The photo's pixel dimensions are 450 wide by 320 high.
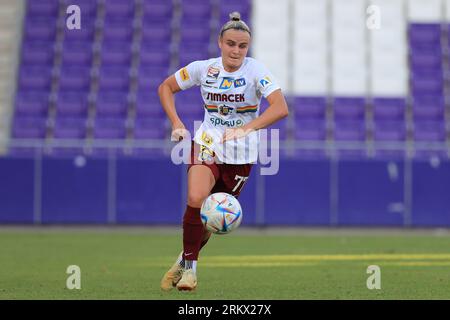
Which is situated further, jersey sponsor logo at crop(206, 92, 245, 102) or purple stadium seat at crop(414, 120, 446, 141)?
purple stadium seat at crop(414, 120, 446, 141)

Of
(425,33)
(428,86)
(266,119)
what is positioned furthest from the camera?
(425,33)

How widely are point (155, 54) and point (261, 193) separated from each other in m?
5.56

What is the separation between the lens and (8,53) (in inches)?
985

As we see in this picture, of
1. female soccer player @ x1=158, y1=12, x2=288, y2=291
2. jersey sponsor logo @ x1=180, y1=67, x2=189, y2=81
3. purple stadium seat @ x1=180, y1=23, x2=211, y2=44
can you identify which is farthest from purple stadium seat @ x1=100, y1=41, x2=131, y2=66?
female soccer player @ x1=158, y1=12, x2=288, y2=291

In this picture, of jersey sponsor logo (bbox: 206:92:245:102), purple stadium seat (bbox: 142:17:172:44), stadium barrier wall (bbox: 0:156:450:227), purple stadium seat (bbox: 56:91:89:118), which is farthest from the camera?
purple stadium seat (bbox: 142:17:172:44)

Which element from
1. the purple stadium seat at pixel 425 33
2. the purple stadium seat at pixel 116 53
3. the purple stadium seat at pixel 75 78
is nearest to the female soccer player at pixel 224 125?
the purple stadium seat at pixel 75 78

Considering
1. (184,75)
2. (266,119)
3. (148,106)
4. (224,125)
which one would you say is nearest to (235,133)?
(266,119)

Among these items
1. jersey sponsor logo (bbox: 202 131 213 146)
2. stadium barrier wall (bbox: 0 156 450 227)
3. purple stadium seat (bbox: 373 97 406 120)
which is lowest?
stadium barrier wall (bbox: 0 156 450 227)

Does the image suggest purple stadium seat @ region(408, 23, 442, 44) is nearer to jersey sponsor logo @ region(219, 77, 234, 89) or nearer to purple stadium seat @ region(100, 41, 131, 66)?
purple stadium seat @ region(100, 41, 131, 66)

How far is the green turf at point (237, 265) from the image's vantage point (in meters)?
9.05

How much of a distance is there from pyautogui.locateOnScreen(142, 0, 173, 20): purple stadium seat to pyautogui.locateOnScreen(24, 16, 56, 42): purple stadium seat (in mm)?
2242

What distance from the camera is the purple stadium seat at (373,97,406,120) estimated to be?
23609 mm

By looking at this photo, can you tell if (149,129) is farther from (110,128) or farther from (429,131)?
(429,131)

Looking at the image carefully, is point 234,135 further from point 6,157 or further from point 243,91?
point 6,157
